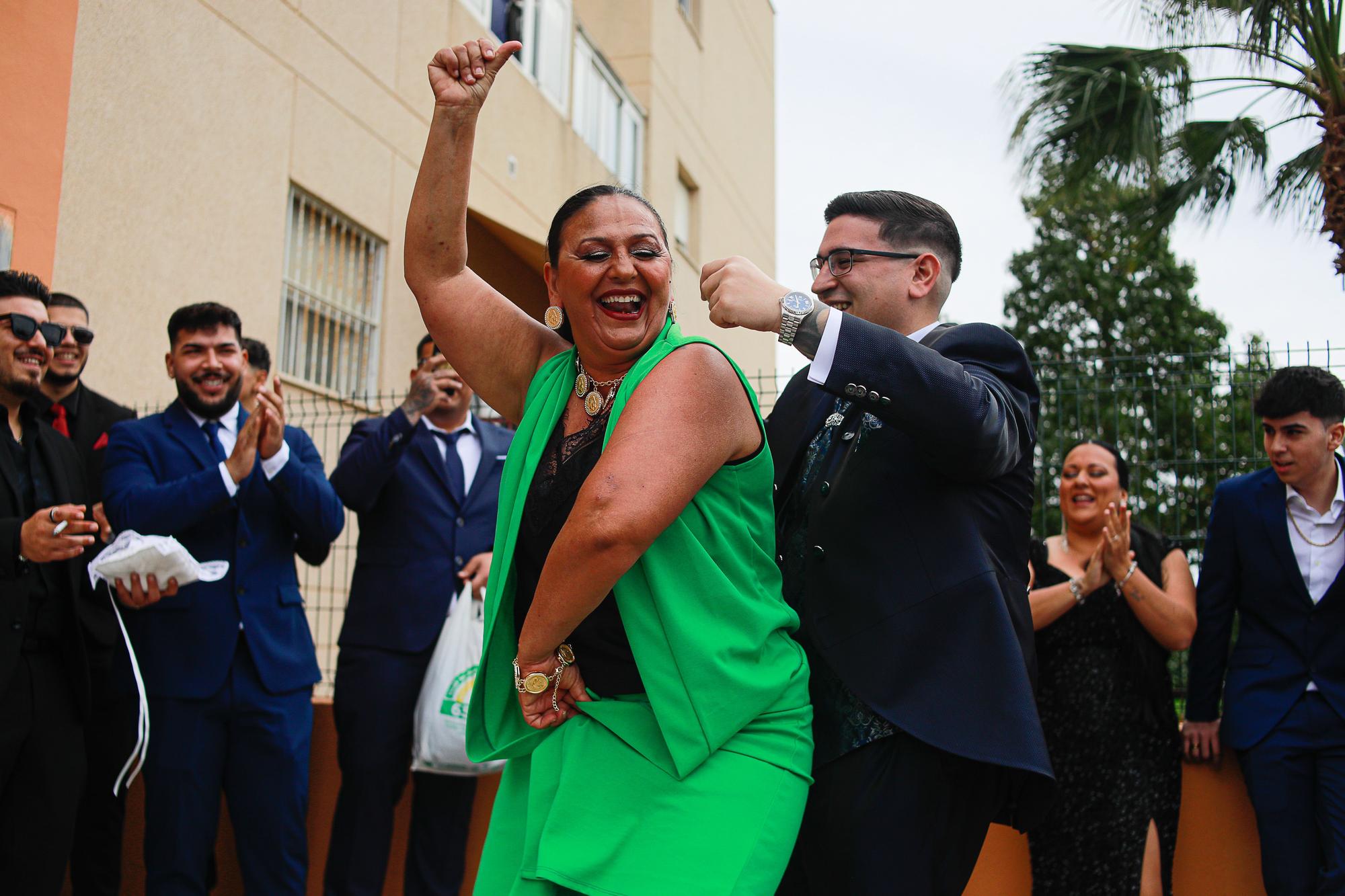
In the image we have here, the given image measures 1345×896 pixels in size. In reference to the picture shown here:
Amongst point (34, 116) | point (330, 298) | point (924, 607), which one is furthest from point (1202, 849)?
point (330, 298)

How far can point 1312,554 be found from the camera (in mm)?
4676

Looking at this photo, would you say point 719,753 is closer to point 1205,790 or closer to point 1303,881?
point 1303,881

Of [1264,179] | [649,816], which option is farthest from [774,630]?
[1264,179]

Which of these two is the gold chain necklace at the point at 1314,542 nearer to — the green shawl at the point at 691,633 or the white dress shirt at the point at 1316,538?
the white dress shirt at the point at 1316,538

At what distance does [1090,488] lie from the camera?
5.25m

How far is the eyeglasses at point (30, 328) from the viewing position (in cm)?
460

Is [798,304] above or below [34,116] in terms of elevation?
below

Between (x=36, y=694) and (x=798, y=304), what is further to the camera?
(x=36, y=694)

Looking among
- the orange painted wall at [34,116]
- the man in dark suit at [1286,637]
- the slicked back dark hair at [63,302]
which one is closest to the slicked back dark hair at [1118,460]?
the man in dark suit at [1286,637]

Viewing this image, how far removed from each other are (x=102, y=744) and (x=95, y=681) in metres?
0.33

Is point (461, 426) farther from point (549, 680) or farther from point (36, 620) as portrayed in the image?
point (549, 680)

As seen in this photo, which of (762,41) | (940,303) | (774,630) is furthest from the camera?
(762,41)

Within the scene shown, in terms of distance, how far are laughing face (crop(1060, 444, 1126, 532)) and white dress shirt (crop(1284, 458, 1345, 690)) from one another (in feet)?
2.22

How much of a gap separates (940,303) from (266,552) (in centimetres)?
314
